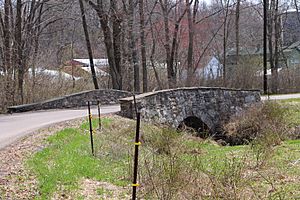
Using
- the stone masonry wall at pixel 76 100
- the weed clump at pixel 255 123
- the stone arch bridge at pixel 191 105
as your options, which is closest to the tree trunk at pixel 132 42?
the stone masonry wall at pixel 76 100

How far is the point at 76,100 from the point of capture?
68.8 feet

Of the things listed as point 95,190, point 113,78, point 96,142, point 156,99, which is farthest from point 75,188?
point 113,78

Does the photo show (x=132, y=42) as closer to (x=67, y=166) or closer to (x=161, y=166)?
(x=67, y=166)

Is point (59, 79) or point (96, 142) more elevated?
point (59, 79)

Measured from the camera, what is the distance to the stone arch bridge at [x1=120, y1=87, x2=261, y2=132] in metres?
18.4

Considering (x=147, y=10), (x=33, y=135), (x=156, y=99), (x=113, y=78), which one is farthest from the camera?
(x=147, y=10)

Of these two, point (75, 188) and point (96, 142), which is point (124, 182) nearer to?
point (75, 188)

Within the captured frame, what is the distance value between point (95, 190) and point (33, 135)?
163 inches

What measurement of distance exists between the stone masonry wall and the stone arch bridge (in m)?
3.30

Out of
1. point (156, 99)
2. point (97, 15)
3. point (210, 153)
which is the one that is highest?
point (97, 15)

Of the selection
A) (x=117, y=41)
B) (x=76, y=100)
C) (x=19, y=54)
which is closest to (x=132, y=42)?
(x=117, y=41)

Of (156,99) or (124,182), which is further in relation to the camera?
(156,99)

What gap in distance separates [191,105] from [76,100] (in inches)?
194

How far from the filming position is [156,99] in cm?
1911
